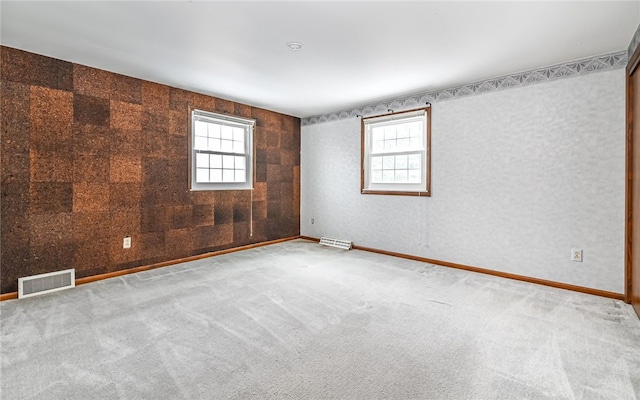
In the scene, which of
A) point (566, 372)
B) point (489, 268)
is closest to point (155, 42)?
point (566, 372)

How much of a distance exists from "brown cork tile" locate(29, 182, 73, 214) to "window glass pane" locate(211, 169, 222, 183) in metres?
1.70

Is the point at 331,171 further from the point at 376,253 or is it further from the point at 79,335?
the point at 79,335

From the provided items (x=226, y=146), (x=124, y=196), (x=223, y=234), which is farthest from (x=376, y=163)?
(x=124, y=196)

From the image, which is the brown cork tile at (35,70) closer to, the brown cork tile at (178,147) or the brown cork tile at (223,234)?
the brown cork tile at (178,147)

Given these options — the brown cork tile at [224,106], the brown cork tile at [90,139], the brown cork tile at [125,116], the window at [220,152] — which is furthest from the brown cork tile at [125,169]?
the brown cork tile at [224,106]

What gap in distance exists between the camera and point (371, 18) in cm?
237

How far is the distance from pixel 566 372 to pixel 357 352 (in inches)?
47.3

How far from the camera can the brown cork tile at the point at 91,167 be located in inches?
131

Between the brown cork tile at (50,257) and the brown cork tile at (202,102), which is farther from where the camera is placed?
the brown cork tile at (202,102)

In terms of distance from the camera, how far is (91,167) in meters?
3.42

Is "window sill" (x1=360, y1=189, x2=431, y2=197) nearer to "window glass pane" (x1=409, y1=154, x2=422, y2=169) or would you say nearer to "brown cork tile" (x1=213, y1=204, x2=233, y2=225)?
"window glass pane" (x1=409, y1=154, x2=422, y2=169)

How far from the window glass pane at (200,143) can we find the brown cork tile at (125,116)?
73 centimetres

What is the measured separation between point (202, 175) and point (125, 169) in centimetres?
100

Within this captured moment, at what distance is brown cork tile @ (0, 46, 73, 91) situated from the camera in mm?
2912
